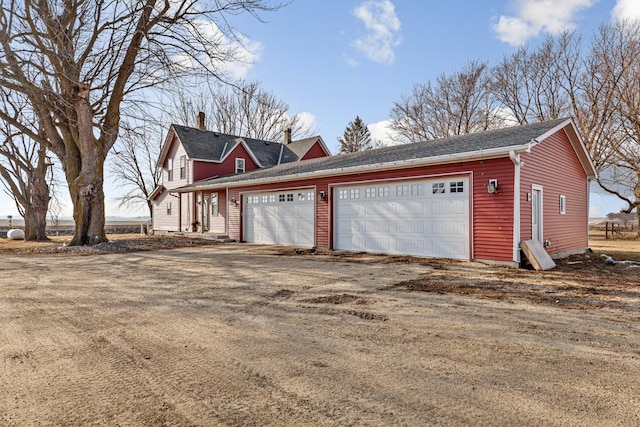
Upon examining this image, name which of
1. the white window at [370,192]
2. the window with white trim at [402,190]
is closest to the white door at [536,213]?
the window with white trim at [402,190]

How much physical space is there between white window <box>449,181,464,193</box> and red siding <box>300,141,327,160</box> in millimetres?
16689

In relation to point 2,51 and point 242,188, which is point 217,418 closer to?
point 2,51

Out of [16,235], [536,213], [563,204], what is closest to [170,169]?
[16,235]

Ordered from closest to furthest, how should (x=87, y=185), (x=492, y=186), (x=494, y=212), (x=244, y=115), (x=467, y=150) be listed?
1. (x=492, y=186)
2. (x=494, y=212)
3. (x=467, y=150)
4. (x=87, y=185)
5. (x=244, y=115)

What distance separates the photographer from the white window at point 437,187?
1006cm

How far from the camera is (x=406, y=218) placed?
10789 millimetres

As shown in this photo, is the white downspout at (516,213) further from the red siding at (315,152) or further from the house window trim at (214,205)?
the red siding at (315,152)

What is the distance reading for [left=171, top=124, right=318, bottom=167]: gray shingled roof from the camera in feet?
71.8

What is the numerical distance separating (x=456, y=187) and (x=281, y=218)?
284 inches

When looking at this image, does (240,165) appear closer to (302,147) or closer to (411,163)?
(302,147)

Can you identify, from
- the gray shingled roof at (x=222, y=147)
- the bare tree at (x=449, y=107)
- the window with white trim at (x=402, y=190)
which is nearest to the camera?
the window with white trim at (x=402, y=190)

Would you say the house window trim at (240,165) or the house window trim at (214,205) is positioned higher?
the house window trim at (240,165)

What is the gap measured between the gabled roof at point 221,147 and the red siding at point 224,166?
10.5 inches

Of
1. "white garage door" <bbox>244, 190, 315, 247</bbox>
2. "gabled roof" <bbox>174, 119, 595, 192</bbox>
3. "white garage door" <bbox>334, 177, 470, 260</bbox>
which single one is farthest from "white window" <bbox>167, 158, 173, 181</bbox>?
"white garage door" <bbox>334, 177, 470, 260</bbox>
